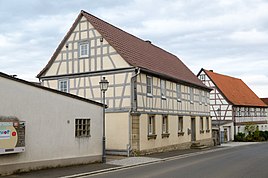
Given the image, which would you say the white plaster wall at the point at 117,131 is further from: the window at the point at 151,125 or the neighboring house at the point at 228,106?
the neighboring house at the point at 228,106

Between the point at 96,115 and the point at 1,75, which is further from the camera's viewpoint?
the point at 96,115

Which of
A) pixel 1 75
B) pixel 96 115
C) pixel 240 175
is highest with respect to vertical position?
pixel 1 75

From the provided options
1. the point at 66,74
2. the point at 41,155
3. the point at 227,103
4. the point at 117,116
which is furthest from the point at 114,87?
the point at 227,103

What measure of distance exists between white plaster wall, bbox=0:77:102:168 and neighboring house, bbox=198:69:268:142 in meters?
30.2

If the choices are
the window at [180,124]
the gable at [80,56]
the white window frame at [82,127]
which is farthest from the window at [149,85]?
the white window frame at [82,127]

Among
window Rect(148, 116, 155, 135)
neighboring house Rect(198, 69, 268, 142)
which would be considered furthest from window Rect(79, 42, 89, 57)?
neighboring house Rect(198, 69, 268, 142)

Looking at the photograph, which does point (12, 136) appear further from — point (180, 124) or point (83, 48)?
point (180, 124)

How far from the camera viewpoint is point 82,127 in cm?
1827

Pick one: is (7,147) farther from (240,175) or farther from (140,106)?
(140,106)

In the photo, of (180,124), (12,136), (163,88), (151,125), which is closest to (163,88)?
(163,88)

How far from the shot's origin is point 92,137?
18.8 meters

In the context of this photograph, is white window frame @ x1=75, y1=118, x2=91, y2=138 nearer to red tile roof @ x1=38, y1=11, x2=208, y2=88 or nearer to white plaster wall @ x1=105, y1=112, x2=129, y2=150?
white plaster wall @ x1=105, y1=112, x2=129, y2=150

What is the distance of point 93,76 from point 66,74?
256 cm

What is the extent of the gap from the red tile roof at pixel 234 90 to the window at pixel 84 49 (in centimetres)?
2935
